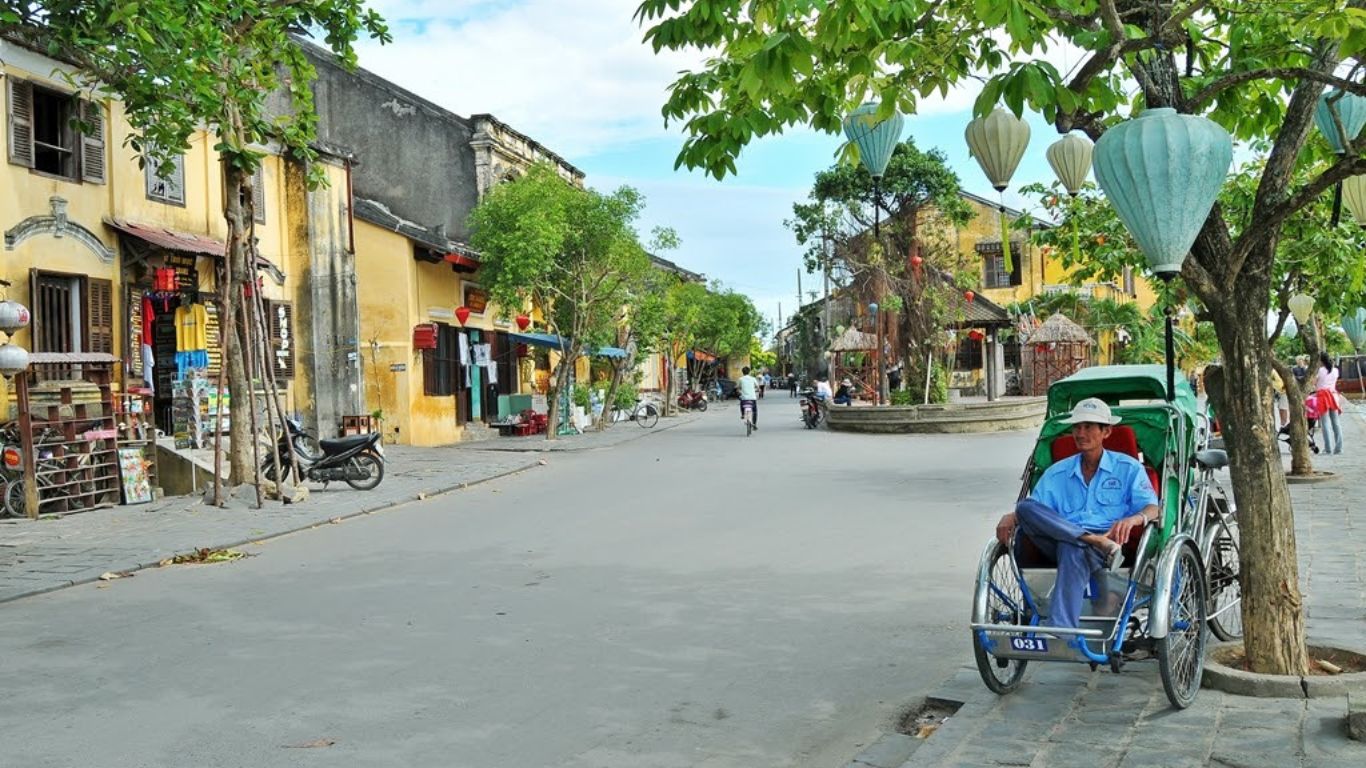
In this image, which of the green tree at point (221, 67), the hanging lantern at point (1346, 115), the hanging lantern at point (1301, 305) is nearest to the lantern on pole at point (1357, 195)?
the hanging lantern at point (1346, 115)

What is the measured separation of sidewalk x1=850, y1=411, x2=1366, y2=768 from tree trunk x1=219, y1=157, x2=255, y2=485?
1097cm

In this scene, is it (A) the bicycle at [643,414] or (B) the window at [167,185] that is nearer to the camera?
(B) the window at [167,185]

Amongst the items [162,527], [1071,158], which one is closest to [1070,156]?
[1071,158]

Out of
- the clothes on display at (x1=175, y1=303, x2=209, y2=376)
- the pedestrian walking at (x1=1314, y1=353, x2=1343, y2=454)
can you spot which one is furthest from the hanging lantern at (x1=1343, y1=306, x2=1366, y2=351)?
the clothes on display at (x1=175, y1=303, x2=209, y2=376)

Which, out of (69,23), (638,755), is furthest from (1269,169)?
(69,23)

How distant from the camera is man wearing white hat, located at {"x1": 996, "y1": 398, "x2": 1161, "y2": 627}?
5.07 metres

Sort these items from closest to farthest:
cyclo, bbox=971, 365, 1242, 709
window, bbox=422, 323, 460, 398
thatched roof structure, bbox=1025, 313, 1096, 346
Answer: cyclo, bbox=971, 365, 1242, 709 < window, bbox=422, 323, 460, 398 < thatched roof structure, bbox=1025, 313, 1096, 346

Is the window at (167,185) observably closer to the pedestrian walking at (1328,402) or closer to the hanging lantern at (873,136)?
the hanging lantern at (873,136)

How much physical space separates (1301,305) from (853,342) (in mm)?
22386

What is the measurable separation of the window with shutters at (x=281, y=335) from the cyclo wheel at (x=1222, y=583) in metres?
17.1

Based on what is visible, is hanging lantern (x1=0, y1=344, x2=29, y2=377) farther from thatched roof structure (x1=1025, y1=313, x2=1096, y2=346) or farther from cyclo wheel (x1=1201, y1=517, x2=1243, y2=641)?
thatched roof structure (x1=1025, y1=313, x2=1096, y2=346)

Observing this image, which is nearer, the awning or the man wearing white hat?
the man wearing white hat

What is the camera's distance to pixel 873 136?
706cm

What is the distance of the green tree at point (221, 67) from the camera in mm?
10289
